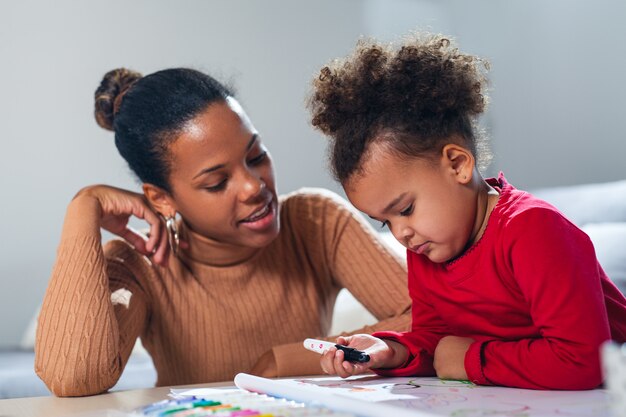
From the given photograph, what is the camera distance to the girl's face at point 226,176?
146 cm

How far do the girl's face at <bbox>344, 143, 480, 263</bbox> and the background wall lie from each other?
1.67 m

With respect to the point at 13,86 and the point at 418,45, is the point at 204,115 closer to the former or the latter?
the point at 418,45

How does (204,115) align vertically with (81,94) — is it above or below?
below

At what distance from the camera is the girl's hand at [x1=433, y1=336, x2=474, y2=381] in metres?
1.05

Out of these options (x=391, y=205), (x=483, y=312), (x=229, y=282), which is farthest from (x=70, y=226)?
(x=483, y=312)

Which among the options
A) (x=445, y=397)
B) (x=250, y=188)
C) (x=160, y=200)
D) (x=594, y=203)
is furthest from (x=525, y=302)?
(x=594, y=203)

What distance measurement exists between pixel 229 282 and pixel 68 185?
164 cm

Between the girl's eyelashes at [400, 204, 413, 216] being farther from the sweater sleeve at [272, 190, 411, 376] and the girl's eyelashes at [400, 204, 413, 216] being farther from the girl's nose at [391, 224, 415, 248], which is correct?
the sweater sleeve at [272, 190, 411, 376]

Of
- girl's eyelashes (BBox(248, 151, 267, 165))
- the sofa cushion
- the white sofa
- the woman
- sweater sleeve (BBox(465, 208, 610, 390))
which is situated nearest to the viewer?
sweater sleeve (BBox(465, 208, 610, 390))

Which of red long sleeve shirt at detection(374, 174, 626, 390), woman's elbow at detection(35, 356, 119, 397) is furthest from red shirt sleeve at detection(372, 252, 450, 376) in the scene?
woman's elbow at detection(35, 356, 119, 397)

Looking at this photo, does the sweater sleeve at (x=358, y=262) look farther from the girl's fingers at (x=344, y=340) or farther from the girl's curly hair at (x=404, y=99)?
the girl's curly hair at (x=404, y=99)

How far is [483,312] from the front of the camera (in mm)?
1097

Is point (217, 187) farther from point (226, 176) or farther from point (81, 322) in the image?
point (81, 322)

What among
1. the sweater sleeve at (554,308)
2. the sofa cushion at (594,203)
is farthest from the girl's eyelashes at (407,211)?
the sofa cushion at (594,203)
